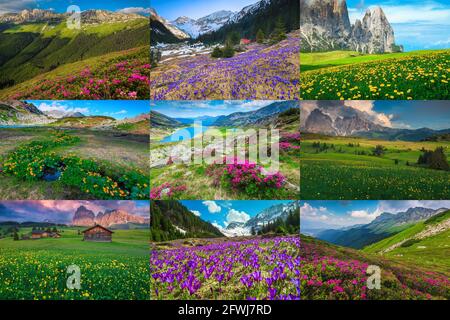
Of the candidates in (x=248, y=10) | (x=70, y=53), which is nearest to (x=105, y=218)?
(x=70, y=53)

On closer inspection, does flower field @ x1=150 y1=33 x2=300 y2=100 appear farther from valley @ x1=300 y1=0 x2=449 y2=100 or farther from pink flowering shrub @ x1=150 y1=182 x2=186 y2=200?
pink flowering shrub @ x1=150 y1=182 x2=186 y2=200

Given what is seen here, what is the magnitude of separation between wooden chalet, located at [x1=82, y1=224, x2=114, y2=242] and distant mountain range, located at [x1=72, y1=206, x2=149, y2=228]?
0.55ft

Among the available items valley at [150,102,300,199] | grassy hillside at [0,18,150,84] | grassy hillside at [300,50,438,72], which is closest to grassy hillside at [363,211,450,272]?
valley at [150,102,300,199]

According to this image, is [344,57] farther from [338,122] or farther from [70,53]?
[70,53]

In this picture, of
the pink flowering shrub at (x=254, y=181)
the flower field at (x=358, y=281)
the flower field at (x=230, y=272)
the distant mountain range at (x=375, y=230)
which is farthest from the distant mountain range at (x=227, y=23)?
the flower field at (x=358, y=281)

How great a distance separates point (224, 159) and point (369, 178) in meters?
4.15

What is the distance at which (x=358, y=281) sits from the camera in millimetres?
12016

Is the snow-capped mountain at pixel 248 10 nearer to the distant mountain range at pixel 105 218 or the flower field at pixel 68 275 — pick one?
the distant mountain range at pixel 105 218

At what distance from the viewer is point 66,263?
12.3 m

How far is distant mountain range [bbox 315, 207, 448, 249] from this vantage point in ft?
42.3

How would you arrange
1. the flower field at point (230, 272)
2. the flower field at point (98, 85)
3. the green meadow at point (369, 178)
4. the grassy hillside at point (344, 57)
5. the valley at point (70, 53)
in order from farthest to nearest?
the grassy hillside at point (344, 57)
the valley at point (70, 53)
the flower field at point (98, 85)
the green meadow at point (369, 178)
the flower field at point (230, 272)

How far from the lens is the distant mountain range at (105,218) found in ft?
41.7

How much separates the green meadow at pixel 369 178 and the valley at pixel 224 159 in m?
0.41

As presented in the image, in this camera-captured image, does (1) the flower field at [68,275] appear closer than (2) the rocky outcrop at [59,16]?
Yes
